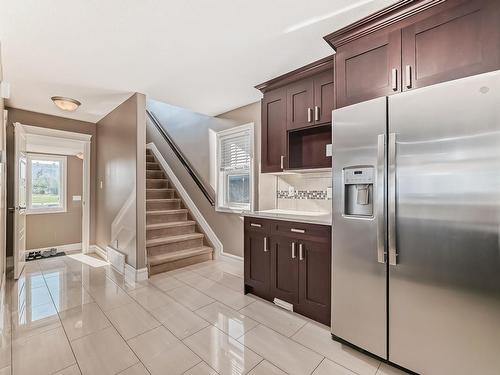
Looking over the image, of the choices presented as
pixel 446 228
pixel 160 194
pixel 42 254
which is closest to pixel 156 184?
pixel 160 194

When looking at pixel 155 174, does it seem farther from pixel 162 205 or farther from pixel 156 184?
pixel 162 205

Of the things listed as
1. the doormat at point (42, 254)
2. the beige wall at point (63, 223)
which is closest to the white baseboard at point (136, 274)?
the doormat at point (42, 254)

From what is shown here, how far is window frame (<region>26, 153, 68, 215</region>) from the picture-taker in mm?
4875

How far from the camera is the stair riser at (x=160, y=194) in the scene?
4593 millimetres

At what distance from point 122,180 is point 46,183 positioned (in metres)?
2.97

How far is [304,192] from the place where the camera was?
9.72ft

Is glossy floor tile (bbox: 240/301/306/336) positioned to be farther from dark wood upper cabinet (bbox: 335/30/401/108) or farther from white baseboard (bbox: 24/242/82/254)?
white baseboard (bbox: 24/242/82/254)

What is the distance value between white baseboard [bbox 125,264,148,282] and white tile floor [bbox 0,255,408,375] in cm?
13

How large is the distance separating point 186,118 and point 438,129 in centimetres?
417

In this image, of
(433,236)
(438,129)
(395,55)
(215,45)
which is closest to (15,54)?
(215,45)

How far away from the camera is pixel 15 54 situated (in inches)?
90.8

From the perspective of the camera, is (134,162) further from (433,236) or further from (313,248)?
(433,236)

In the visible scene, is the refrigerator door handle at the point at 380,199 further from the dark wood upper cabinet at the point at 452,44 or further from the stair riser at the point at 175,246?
the stair riser at the point at 175,246

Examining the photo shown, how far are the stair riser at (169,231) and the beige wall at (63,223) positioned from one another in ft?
8.41
